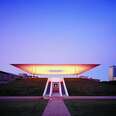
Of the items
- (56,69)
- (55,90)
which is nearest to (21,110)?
(55,90)

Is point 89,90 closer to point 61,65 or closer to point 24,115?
point 61,65

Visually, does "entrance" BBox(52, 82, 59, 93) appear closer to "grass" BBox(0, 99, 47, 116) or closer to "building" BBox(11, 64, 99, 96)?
"building" BBox(11, 64, 99, 96)

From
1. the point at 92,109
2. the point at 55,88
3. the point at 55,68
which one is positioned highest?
the point at 55,68

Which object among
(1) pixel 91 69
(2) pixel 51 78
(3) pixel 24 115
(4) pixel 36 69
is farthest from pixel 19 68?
(3) pixel 24 115

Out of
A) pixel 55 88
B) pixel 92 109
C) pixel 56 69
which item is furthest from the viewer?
pixel 56 69

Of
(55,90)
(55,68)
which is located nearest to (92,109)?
(55,90)

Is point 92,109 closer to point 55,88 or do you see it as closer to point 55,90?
point 55,90

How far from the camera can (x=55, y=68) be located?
41.2 m

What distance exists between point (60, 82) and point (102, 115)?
87.1 ft

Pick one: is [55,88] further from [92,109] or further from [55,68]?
[92,109]

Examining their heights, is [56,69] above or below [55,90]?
above

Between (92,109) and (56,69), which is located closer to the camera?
(92,109)

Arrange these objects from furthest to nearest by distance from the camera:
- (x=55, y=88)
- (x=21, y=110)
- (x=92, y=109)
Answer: (x=55, y=88)
(x=92, y=109)
(x=21, y=110)

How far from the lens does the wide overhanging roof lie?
40219mm
